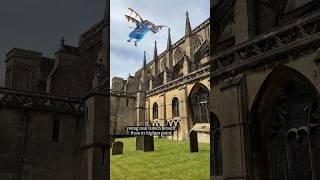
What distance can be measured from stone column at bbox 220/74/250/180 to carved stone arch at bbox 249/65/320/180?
9.3 inches

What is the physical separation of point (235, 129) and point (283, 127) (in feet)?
3.98

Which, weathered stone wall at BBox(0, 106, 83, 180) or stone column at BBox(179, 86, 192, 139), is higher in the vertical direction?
stone column at BBox(179, 86, 192, 139)

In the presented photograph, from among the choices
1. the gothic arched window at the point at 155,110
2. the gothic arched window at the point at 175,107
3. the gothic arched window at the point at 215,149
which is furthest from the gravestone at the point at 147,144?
the gothic arched window at the point at 155,110

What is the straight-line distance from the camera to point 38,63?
1955 cm

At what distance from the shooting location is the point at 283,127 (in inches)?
379

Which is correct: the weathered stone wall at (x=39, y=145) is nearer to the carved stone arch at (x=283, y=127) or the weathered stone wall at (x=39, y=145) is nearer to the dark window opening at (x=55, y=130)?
the dark window opening at (x=55, y=130)

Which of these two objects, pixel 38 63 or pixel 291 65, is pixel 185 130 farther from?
pixel 291 65

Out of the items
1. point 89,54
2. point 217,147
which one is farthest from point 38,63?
point 217,147

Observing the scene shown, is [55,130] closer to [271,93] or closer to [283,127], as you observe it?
[271,93]

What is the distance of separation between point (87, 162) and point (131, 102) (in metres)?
39.3

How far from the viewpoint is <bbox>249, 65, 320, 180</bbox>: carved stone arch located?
8938mm

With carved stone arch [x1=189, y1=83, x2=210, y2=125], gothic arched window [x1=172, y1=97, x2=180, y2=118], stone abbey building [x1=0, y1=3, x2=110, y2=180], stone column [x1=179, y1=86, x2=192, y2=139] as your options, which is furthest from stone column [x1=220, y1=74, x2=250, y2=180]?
gothic arched window [x1=172, y1=97, x2=180, y2=118]

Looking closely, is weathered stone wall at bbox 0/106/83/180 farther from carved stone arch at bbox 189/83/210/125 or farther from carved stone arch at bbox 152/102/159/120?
carved stone arch at bbox 152/102/159/120

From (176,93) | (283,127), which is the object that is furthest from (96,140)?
(176,93)
